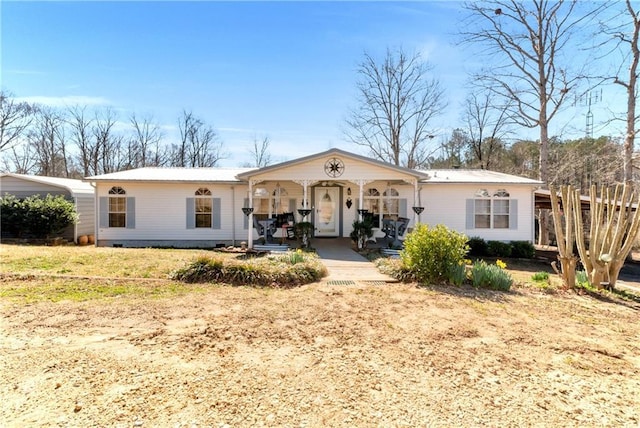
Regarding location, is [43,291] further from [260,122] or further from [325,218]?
[260,122]

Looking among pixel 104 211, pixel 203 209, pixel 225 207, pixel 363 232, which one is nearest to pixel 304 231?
→ pixel 363 232

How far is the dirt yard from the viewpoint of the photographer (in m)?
2.68

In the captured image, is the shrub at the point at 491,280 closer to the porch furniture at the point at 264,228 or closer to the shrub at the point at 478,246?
the shrub at the point at 478,246

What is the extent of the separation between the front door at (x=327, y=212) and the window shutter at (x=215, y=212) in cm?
415

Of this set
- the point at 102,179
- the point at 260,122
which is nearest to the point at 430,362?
the point at 102,179

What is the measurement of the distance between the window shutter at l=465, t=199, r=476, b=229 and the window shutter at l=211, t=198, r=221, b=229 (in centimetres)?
1003

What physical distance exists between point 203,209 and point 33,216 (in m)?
7.06

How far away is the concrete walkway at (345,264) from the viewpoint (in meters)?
A: 7.78

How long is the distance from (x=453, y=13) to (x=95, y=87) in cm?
2067

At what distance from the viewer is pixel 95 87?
62.7 feet

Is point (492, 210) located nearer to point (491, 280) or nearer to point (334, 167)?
point (334, 167)

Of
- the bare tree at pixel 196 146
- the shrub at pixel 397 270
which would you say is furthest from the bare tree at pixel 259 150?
the shrub at pixel 397 270

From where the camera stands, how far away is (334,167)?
1177 centimetres

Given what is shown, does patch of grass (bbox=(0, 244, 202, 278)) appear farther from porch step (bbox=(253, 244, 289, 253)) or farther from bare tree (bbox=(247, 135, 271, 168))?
bare tree (bbox=(247, 135, 271, 168))
